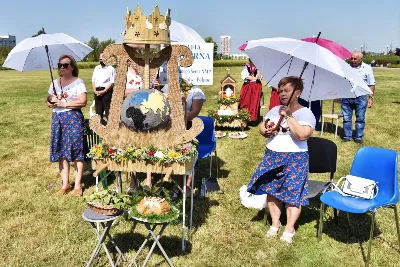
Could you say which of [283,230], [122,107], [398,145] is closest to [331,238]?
[283,230]

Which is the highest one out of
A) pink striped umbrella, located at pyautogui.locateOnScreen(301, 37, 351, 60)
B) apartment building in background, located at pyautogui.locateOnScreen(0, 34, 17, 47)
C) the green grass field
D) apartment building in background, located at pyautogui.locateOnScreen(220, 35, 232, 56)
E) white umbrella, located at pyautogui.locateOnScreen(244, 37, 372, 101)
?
apartment building in background, located at pyautogui.locateOnScreen(0, 34, 17, 47)

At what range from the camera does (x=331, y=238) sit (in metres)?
4.18

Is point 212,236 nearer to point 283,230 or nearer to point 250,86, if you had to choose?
point 283,230

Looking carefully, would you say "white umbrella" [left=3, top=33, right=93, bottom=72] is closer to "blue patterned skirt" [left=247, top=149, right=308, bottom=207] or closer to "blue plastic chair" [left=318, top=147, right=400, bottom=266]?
"blue patterned skirt" [left=247, top=149, right=308, bottom=207]

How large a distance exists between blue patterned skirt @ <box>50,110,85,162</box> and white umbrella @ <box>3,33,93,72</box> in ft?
2.77

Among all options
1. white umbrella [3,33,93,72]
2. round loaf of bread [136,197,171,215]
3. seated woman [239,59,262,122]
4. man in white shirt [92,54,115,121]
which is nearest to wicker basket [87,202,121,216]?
round loaf of bread [136,197,171,215]

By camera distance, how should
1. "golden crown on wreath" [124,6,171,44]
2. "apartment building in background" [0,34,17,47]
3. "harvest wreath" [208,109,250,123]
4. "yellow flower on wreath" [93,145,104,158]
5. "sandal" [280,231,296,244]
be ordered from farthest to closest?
1. "apartment building in background" [0,34,17,47]
2. "harvest wreath" [208,109,250,123]
3. "sandal" [280,231,296,244]
4. "yellow flower on wreath" [93,145,104,158]
5. "golden crown on wreath" [124,6,171,44]

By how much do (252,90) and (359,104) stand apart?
9.63ft

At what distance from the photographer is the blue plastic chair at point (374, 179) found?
3.64 m

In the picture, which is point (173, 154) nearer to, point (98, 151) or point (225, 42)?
Answer: point (98, 151)

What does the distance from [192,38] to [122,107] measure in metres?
3.15

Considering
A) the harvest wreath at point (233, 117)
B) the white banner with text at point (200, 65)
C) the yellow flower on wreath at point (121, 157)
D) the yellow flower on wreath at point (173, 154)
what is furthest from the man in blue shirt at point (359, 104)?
the yellow flower on wreath at point (121, 157)

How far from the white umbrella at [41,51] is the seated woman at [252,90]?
5342 millimetres

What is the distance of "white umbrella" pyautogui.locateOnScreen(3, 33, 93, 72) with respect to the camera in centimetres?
478
